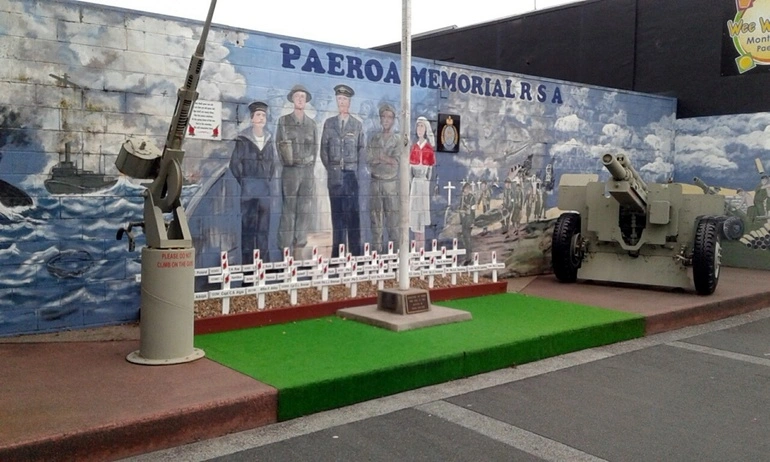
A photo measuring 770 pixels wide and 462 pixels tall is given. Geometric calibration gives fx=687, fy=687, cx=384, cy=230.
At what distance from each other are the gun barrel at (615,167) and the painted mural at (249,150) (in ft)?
6.99

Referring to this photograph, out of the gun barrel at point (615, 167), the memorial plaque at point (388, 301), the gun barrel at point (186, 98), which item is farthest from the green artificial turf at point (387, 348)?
the gun barrel at point (615, 167)

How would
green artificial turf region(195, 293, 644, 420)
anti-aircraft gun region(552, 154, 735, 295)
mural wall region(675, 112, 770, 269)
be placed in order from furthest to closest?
mural wall region(675, 112, 770, 269) < anti-aircraft gun region(552, 154, 735, 295) < green artificial turf region(195, 293, 644, 420)

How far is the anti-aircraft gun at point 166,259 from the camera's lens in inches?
230

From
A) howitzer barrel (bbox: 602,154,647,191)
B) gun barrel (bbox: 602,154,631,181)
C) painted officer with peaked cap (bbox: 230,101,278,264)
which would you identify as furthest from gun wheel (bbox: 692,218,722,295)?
painted officer with peaked cap (bbox: 230,101,278,264)

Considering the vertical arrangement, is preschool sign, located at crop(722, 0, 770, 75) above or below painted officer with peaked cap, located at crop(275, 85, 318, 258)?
above

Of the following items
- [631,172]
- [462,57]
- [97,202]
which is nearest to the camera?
[97,202]

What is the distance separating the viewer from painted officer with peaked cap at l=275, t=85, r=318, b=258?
8820 mm

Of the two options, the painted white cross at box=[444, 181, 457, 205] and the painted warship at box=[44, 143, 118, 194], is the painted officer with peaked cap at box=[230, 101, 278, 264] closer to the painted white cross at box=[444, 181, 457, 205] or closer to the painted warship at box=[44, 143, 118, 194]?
the painted warship at box=[44, 143, 118, 194]

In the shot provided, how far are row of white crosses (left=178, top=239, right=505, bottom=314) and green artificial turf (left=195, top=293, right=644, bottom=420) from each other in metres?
0.46

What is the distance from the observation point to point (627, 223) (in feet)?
35.9

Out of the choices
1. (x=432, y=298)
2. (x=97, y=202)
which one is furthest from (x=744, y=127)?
(x=97, y=202)

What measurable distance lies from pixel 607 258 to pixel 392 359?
614cm

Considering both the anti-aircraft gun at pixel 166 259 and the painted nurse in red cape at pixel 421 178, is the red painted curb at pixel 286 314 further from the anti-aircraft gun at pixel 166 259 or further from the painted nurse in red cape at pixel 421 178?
the painted nurse in red cape at pixel 421 178

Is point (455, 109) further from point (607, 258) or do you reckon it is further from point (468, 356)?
point (468, 356)
